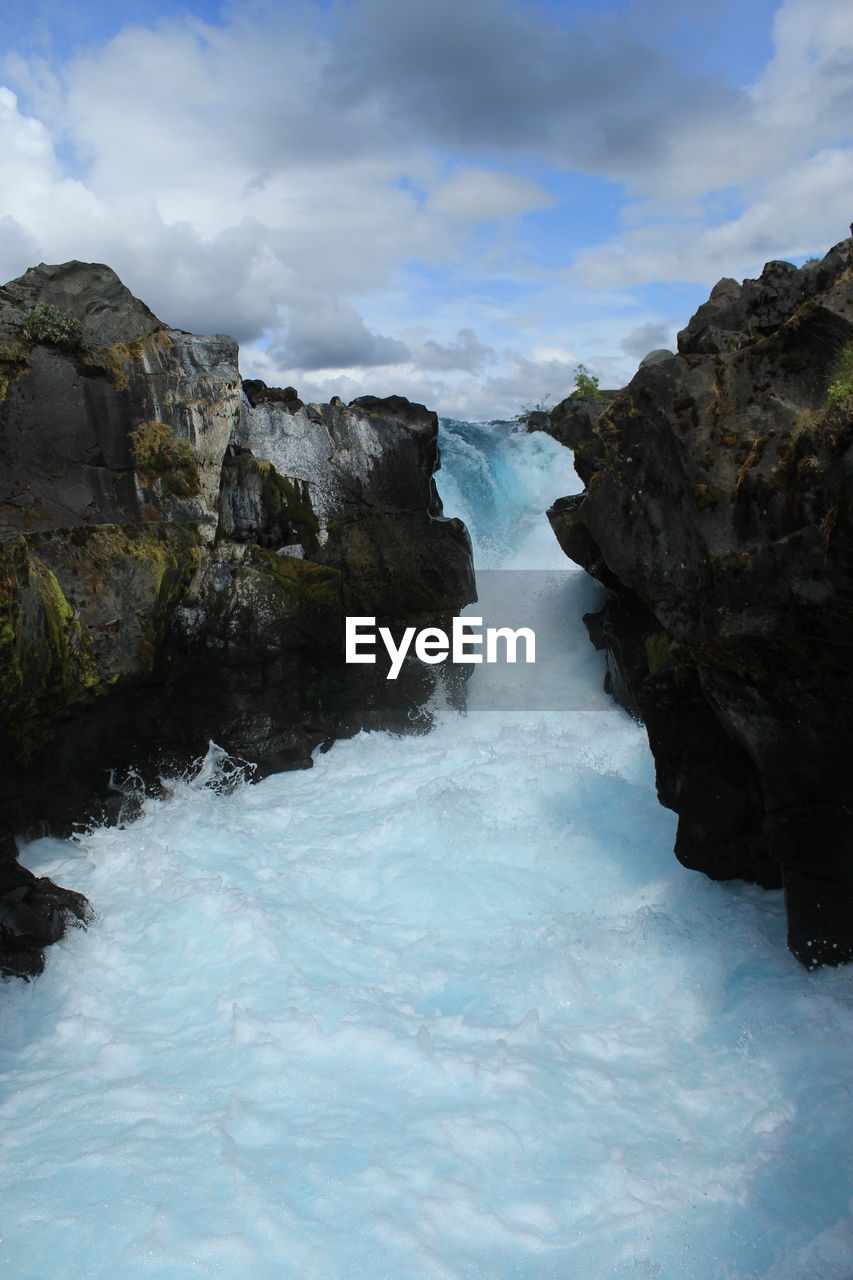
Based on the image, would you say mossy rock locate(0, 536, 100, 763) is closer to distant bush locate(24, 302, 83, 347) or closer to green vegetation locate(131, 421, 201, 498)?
green vegetation locate(131, 421, 201, 498)

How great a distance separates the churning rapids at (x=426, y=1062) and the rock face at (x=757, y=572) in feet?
2.91

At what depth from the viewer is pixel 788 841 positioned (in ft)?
25.0

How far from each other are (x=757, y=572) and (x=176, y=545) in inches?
344

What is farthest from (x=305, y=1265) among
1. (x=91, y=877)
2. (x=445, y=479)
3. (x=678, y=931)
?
(x=445, y=479)

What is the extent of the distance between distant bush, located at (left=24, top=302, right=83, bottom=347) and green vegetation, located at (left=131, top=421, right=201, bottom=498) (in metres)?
1.57

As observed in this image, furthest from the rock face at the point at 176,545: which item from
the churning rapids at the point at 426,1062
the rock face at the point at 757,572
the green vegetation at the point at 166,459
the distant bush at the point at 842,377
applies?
the distant bush at the point at 842,377

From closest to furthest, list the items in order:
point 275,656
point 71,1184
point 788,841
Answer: point 71,1184, point 788,841, point 275,656

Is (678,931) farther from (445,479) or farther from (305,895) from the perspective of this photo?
(445,479)

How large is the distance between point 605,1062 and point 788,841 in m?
2.47

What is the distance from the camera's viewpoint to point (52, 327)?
511 inches

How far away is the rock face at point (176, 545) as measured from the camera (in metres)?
11.2

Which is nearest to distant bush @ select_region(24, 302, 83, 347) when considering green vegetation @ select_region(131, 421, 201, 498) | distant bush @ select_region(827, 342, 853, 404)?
green vegetation @ select_region(131, 421, 201, 498)

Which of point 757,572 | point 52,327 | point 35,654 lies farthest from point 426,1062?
point 52,327

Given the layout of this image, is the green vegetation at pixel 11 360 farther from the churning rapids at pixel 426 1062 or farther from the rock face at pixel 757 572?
the rock face at pixel 757 572
